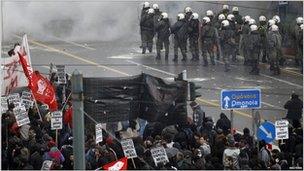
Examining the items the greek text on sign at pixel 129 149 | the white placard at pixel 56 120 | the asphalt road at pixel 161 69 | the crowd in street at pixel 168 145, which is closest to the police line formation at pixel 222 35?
the asphalt road at pixel 161 69

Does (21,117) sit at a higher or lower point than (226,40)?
lower

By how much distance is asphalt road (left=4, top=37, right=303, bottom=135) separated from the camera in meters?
14.2

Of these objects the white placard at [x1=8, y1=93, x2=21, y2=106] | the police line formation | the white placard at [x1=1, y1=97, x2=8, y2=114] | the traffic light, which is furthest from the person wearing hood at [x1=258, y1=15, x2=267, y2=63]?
the white placard at [x1=1, y1=97, x2=8, y2=114]

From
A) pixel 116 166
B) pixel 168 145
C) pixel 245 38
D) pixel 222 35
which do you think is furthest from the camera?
pixel 222 35

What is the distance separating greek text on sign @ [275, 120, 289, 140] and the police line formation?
175 cm

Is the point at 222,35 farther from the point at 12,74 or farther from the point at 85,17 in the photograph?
the point at 12,74

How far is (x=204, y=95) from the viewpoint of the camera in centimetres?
1419

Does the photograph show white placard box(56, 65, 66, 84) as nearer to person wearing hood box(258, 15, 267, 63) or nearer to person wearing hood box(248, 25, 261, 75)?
person wearing hood box(248, 25, 261, 75)

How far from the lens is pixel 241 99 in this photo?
1295 centimetres

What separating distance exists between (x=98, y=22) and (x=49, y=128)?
241 centimetres

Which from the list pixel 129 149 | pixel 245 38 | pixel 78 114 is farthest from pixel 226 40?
pixel 78 114

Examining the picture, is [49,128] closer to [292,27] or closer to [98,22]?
[98,22]

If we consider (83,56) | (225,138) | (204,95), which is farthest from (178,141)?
(83,56)

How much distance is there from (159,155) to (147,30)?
3.44 meters
